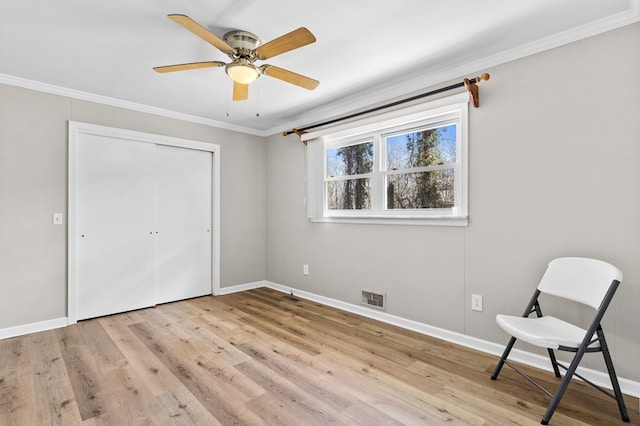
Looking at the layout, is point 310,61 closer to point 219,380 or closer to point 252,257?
point 219,380

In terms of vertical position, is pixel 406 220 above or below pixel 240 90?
below

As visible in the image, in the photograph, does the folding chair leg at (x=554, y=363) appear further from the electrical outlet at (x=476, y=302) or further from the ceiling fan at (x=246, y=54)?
the ceiling fan at (x=246, y=54)

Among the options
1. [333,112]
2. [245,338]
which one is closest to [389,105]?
[333,112]

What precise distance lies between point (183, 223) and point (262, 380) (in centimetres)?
255

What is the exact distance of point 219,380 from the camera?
7.00 feet

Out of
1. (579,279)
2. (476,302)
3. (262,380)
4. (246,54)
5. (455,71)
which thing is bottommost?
(262,380)

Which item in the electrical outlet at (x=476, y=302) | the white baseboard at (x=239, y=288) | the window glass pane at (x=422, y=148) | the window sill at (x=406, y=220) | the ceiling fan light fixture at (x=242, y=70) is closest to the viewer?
the ceiling fan light fixture at (x=242, y=70)

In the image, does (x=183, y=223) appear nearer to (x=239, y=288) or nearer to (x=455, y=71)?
(x=239, y=288)

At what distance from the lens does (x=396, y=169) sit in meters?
3.24

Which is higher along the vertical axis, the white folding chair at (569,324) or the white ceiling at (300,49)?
the white ceiling at (300,49)

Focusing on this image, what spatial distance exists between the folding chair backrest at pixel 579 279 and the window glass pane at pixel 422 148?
1.18 m

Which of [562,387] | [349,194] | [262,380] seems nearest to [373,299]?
[349,194]

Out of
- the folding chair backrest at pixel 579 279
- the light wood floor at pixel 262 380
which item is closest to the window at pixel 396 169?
the folding chair backrest at pixel 579 279

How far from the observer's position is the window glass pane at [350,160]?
3.53m
